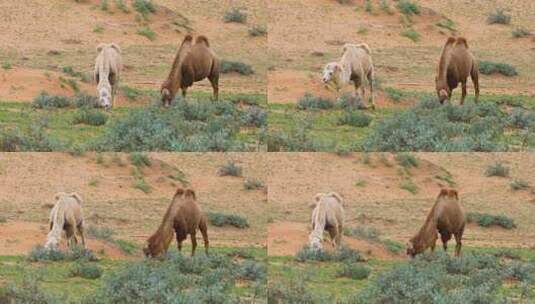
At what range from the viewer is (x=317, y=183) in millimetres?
27844

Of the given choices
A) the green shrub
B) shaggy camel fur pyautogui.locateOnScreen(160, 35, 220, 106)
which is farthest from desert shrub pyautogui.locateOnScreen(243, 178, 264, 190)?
shaggy camel fur pyautogui.locateOnScreen(160, 35, 220, 106)

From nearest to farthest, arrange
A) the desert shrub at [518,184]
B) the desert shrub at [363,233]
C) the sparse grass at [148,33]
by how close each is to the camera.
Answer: the desert shrub at [363,233] < the desert shrub at [518,184] < the sparse grass at [148,33]

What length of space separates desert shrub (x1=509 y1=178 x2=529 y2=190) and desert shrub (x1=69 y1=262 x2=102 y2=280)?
8746 mm

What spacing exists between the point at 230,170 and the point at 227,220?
189cm

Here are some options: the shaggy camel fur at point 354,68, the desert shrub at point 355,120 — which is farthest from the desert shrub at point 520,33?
the desert shrub at point 355,120

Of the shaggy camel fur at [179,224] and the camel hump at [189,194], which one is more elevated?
the camel hump at [189,194]

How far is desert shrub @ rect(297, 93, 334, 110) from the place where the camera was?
2677 centimetres

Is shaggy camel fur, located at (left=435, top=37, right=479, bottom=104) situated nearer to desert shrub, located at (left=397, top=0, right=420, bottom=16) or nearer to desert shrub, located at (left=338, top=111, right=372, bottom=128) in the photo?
desert shrub, located at (left=338, top=111, right=372, bottom=128)

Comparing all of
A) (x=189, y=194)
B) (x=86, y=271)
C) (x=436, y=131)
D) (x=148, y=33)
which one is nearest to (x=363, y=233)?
(x=436, y=131)

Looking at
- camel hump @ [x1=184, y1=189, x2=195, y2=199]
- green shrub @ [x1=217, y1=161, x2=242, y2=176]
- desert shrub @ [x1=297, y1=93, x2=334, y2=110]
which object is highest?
desert shrub @ [x1=297, y1=93, x2=334, y2=110]

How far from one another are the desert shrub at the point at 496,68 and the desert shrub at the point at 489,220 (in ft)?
10.8

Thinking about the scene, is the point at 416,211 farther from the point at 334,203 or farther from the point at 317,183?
the point at 334,203

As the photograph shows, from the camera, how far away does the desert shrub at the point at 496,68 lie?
3080 centimetres

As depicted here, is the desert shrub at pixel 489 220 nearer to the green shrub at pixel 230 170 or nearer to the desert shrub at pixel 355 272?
the green shrub at pixel 230 170
